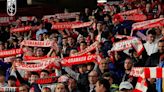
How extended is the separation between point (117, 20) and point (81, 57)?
8.82 feet

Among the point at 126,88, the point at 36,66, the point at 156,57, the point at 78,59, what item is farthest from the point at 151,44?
the point at 36,66

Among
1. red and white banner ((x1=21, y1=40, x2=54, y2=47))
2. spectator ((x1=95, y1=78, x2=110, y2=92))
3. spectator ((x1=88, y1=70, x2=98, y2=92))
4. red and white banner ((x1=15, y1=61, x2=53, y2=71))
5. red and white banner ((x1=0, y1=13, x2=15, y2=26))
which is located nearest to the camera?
spectator ((x1=95, y1=78, x2=110, y2=92))

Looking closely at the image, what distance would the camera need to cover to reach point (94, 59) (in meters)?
8.98

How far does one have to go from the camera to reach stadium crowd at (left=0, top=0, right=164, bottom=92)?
25.3ft

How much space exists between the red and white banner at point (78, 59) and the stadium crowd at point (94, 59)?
0.03m

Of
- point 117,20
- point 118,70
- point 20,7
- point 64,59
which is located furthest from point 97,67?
point 20,7

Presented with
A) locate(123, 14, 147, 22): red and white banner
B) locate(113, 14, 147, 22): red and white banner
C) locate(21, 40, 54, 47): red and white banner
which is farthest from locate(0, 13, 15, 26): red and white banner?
locate(123, 14, 147, 22): red and white banner

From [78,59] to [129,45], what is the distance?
1014 millimetres

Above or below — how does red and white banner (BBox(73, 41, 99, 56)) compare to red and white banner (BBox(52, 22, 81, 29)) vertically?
below

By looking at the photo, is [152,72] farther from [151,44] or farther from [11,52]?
[11,52]

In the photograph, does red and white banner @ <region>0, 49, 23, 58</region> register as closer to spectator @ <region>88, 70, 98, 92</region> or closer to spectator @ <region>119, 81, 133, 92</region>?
spectator @ <region>88, 70, 98, 92</region>

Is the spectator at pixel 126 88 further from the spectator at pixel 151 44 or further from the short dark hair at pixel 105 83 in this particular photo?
the spectator at pixel 151 44

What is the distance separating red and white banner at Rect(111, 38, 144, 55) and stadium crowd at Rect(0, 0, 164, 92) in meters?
0.02

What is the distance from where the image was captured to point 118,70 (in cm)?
830
